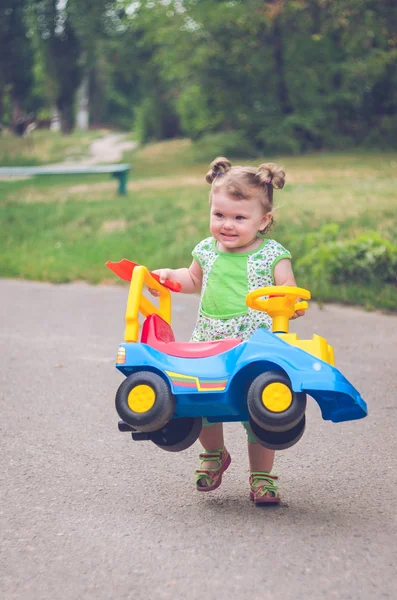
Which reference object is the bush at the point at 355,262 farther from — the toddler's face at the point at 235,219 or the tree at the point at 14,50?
the tree at the point at 14,50

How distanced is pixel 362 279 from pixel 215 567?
5418 millimetres

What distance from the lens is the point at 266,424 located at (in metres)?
2.96

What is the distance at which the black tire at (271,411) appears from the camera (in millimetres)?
2951

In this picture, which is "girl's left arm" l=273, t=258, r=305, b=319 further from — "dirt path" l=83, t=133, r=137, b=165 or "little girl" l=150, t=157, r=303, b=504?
"dirt path" l=83, t=133, r=137, b=165

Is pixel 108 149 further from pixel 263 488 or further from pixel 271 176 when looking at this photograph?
pixel 263 488

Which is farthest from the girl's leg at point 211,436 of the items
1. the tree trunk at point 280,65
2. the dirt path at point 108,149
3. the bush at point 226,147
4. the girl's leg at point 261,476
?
the dirt path at point 108,149

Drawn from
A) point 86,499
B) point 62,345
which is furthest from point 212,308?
point 62,345

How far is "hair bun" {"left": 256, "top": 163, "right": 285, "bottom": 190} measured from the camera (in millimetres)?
3400

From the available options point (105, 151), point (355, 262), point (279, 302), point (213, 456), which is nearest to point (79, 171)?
point (355, 262)

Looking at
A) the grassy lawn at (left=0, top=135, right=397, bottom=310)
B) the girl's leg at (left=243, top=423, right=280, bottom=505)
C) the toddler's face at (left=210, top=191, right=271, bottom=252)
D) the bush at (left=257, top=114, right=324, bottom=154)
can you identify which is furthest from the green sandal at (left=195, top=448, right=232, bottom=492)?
the bush at (left=257, top=114, right=324, bottom=154)

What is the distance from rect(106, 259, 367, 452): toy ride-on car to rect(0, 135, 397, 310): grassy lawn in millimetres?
3776

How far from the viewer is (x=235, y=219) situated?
11.4 feet

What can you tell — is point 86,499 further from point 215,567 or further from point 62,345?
point 62,345

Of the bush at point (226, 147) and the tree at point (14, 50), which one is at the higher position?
the tree at point (14, 50)
